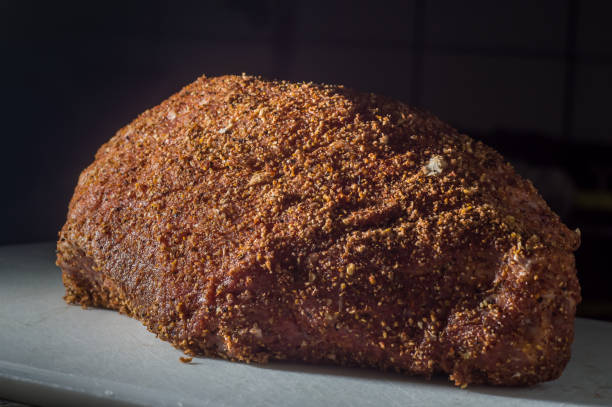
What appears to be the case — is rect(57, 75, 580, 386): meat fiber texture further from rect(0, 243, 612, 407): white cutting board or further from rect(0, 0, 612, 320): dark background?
rect(0, 0, 612, 320): dark background

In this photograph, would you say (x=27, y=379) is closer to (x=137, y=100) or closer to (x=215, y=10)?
(x=137, y=100)

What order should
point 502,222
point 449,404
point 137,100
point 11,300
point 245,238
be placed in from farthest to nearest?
1. point 137,100
2. point 11,300
3. point 245,238
4. point 502,222
5. point 449,404

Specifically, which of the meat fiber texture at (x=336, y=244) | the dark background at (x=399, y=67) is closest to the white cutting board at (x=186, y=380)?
the meat fiber texture at (x=336, y=244)

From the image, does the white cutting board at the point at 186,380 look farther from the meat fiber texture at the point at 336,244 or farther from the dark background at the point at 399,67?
the dark background at the point at 399,67

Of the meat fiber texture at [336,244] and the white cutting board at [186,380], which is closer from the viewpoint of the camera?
the white cutting board at [186,380]

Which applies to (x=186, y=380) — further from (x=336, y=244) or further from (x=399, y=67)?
(x=399, y=67)

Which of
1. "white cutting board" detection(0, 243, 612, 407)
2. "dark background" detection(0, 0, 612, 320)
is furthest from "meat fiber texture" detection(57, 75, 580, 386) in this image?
"dark background" detection(0, 0, 612, 320)

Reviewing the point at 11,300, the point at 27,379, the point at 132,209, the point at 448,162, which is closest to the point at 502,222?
the point at 448,162
